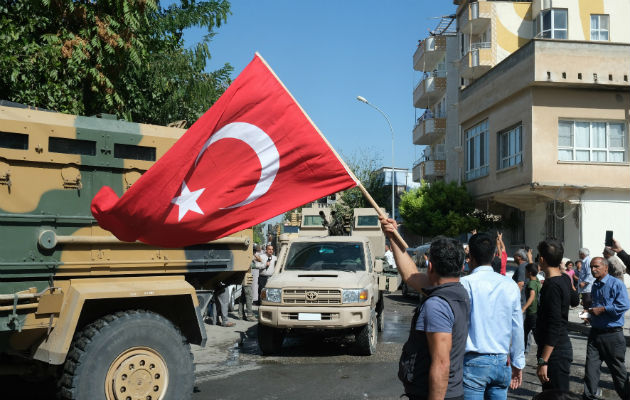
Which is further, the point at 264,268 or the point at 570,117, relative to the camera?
the point at 570,117

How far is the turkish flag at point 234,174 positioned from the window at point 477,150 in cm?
2544

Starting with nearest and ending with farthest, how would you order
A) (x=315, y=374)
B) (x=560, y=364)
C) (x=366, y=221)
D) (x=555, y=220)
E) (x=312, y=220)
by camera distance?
(x=560, y=364) < (x=315, y=374) < (x=366, y=221) < (x=312, y=220) < (x=555, y=220)

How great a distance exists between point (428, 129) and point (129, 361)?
119 ft

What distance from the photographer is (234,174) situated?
5.27 meters

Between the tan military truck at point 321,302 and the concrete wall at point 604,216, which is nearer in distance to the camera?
the tan military truck at point 321,302

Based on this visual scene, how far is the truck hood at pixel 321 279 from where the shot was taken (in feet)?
35.1

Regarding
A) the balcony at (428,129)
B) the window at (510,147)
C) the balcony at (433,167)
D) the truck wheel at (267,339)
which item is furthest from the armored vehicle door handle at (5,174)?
the balcony at (428,129)

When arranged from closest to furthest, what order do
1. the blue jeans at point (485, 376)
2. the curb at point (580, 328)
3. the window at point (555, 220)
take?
the blue jeans at point (485, 376) < the curb at point (580, 328) < the window at point (555, 220)

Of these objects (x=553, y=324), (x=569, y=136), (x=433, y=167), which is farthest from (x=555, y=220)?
(x=553, y=324)

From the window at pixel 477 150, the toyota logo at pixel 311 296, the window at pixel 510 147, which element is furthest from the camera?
the window at pixel 477 150

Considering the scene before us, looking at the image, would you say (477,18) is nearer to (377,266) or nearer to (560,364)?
(377,266)

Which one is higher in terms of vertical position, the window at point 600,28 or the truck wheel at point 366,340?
the window at point 600,28

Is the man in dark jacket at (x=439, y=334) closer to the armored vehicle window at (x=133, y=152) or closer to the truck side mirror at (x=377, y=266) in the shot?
the armored vehicle window at (x=133, y=152)

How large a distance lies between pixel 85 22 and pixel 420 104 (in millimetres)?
37326
